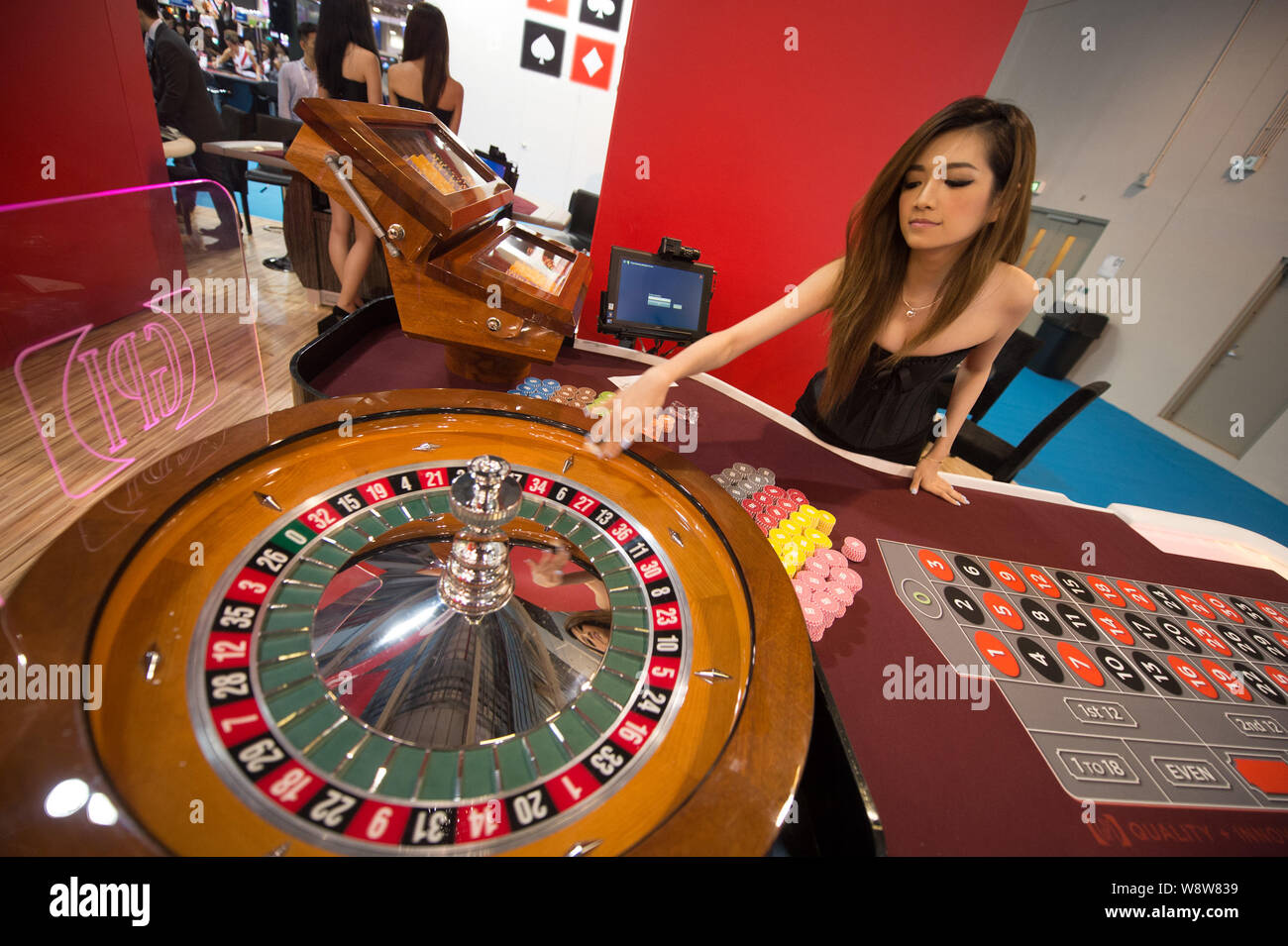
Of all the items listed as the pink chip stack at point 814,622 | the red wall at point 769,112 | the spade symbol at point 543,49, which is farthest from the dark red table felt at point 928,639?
the spade symbol at point 543,49

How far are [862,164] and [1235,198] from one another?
7.51 m

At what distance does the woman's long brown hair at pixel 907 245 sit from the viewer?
1.53m

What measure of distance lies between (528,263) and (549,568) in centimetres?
112

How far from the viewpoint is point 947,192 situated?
157cm

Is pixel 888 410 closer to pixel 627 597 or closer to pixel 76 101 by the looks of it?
pixel 627 597

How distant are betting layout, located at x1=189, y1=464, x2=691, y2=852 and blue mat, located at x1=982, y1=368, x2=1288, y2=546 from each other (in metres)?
5.80

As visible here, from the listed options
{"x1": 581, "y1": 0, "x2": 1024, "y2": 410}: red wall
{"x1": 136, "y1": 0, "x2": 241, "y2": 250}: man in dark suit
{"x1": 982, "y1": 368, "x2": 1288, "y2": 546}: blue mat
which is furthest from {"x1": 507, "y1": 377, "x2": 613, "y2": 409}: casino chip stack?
{"x1": 982, "y1": 368, "x2": 1288, "y2": 546}: blue mat

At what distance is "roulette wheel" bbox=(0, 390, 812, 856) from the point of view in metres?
0.63

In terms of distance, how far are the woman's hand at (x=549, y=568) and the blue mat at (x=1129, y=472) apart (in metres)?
5.76

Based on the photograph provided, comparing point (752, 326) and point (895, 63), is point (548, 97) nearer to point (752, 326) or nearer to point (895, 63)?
point (895, 63)

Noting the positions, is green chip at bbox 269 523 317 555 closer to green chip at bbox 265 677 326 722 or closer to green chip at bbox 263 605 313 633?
green chip at bbox 263 605 313 633

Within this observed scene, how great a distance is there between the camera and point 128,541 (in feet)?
2.64

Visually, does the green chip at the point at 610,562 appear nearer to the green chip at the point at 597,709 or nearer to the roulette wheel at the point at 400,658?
the roulette wheel at the point at 400,658
